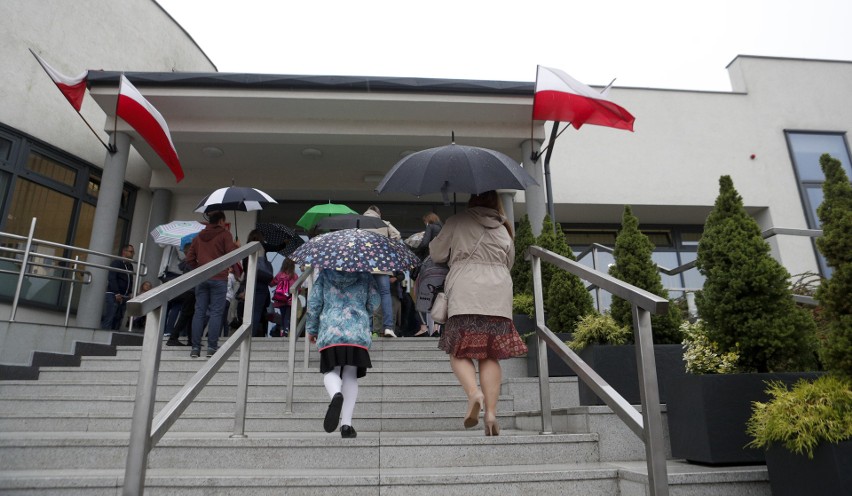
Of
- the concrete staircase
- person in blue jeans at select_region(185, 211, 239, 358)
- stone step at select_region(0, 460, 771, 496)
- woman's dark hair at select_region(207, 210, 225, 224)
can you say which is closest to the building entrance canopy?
woman's dark hair at select_region(207, 210, 225, 224)

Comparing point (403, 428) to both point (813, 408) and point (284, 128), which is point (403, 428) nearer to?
point (813, 408)

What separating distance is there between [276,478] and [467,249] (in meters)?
1.89

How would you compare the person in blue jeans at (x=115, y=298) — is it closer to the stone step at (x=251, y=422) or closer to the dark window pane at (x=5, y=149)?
the dark window pane at (x=5, y=149)

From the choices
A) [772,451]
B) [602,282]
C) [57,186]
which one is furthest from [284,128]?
[772,451]

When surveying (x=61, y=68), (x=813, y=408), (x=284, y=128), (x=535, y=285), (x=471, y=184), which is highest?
(x=61, y=68)

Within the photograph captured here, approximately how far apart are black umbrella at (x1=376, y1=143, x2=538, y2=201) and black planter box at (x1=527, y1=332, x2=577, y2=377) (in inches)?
71.3

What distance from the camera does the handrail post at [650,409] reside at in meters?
2.32

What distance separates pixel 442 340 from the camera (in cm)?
391

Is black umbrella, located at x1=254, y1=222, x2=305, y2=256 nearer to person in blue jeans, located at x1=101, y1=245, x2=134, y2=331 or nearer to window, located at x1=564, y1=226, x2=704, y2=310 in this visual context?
person in blue jeans, located at x1=101, y1=245, x2=134, y2=331

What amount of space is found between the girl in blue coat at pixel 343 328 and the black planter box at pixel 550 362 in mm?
1783

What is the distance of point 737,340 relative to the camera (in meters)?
3.15

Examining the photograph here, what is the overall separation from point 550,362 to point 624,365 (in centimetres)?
103

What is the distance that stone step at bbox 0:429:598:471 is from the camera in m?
3.08

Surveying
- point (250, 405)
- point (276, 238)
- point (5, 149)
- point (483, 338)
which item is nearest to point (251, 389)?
point (250, 405)
